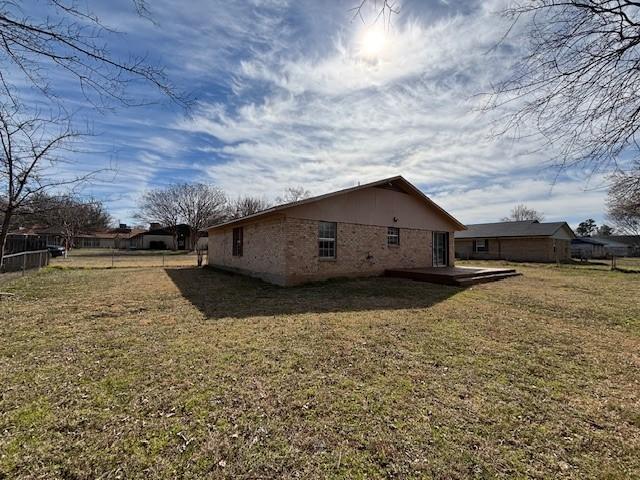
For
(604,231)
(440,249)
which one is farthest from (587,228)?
(440,249)

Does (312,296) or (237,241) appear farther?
(237,241)

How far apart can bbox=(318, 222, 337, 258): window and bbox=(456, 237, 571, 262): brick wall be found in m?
22.3

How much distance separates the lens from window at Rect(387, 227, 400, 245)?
562 inches

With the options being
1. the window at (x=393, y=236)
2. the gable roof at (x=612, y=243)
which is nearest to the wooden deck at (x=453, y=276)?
the window at (x=393, y=236)

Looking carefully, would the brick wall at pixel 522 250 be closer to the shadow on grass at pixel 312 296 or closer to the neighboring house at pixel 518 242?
the neighboring house at pixel 518 242

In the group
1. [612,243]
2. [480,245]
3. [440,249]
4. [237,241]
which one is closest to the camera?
[237,241]

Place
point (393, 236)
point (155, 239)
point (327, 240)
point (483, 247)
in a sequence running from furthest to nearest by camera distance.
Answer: point (155, 239), point (483, 247), point (393, 236), point (327, 240)

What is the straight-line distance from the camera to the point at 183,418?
116 inches

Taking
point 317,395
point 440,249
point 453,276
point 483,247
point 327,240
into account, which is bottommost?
point 317,395

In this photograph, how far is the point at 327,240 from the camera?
40.5 ft

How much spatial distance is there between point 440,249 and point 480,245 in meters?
16.2

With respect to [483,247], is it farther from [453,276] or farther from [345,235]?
[345,235]

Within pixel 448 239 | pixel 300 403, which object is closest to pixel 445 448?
pixel 300 403

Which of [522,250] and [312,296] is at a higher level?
[522,250]
